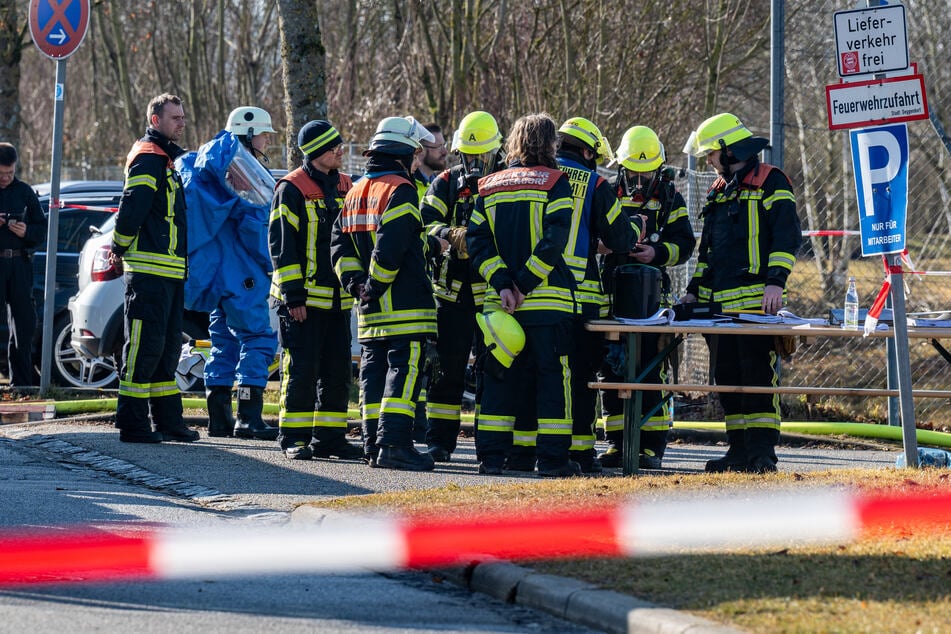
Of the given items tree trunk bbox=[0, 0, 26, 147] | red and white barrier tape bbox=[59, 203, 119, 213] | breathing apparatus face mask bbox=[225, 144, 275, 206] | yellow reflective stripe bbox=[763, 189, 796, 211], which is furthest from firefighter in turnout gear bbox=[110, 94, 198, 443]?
tree trunk bbox=[0, 0, 26, 147]

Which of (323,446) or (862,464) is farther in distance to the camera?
(862,464)

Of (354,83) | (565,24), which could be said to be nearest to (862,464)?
(565,24)

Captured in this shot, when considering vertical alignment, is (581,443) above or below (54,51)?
below

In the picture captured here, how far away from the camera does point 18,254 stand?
13078 mm

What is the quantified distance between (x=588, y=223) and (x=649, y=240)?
0.84 metres

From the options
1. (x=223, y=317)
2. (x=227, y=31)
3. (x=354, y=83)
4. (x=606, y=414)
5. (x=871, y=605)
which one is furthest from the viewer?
(x=227, y=31)

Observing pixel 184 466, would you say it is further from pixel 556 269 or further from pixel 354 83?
pixel 354 83

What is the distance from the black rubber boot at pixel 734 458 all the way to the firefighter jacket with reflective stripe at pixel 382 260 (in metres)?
1.96

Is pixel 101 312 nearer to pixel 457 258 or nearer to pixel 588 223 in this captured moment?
pixel 457 258

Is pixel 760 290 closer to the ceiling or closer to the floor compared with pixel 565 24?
closer to the floor

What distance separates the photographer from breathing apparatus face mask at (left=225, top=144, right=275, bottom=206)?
34.6ft

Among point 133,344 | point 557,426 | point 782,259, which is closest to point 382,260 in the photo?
point 557,426

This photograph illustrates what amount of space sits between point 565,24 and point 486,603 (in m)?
12.6

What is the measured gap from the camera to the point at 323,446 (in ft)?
31.6
